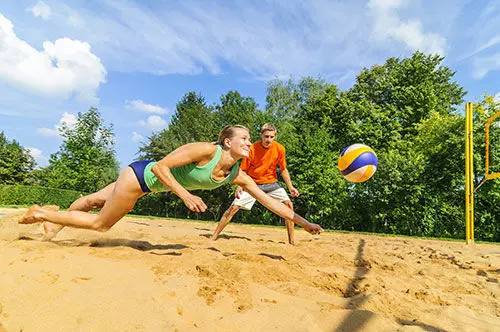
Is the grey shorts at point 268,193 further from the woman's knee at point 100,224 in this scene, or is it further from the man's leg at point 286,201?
the woman's knee at point 100,224

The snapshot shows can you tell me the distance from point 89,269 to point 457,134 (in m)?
17.4

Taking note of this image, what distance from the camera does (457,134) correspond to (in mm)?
15945

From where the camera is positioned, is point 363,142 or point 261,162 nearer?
point 261,162

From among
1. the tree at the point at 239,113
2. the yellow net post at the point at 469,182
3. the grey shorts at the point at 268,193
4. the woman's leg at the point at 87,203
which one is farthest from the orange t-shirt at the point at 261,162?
the tree at the point at 239,113

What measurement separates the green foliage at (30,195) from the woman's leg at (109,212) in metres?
18.9

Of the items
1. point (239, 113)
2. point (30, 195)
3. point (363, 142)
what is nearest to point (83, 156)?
point (30, 195)

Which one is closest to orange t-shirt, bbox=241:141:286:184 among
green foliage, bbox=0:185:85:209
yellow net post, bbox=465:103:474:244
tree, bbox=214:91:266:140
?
yellow net post, bbox=465:103:474:244

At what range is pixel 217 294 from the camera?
2.71 meters

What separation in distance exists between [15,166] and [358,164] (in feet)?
156

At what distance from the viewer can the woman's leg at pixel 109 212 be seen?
143 inches

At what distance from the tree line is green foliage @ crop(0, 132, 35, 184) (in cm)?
1801

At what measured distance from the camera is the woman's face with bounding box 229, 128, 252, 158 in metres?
3.64

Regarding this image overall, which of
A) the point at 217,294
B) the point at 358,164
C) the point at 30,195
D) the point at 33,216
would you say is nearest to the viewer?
the point at 217,294

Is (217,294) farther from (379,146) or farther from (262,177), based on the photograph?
(379,146)
